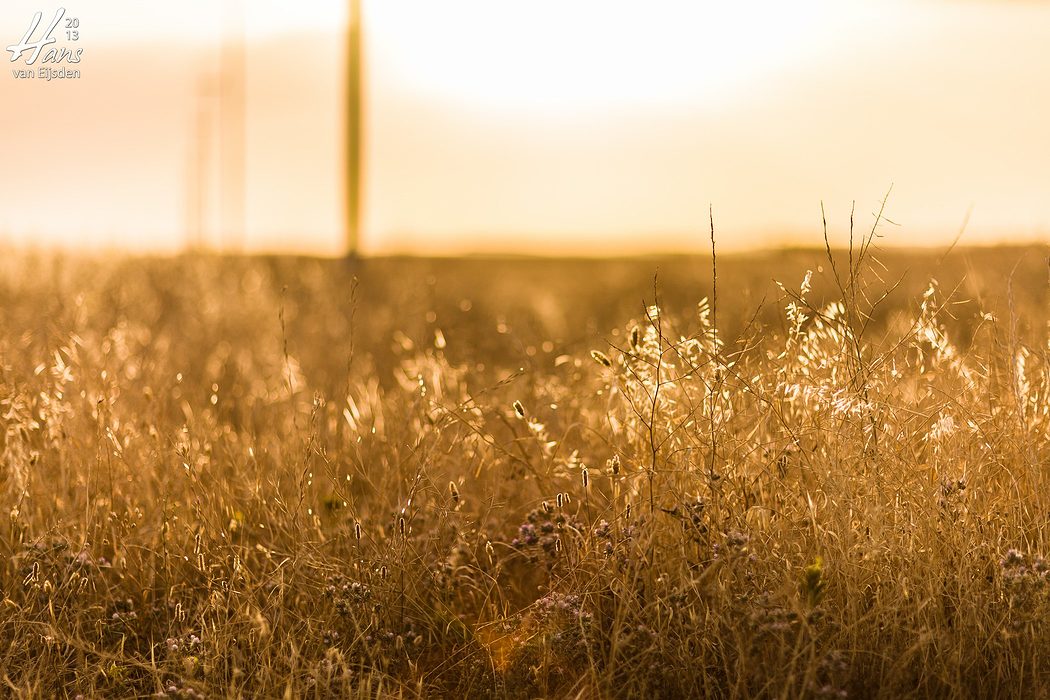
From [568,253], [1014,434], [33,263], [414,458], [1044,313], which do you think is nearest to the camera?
[1014,434]

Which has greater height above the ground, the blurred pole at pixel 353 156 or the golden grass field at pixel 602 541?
the blurred pole at pixel 353 156

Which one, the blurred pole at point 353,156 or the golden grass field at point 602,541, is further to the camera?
Result: the blurred pole at point 353,156

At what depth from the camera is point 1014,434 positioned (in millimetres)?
2592

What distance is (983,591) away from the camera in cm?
224

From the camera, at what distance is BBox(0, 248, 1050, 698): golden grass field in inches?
85.4

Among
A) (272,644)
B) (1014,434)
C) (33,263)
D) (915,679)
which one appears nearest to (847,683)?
(915,679)

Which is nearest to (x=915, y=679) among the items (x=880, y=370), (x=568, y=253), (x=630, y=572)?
(x=630, y=572)

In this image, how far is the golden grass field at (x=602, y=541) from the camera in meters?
2.17

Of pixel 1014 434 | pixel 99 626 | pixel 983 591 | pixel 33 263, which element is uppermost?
pixel 33 263

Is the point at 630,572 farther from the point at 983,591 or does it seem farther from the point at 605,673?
the point at 983,591

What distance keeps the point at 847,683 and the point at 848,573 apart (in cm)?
23

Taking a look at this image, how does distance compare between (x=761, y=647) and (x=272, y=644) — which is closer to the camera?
(x=761, y=647)

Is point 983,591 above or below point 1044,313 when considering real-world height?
below

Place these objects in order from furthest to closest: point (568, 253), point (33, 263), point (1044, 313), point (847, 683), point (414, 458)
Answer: point (568, 253), point (33, 263), point (1044, 313), point (414, 458), point (847, 683)
